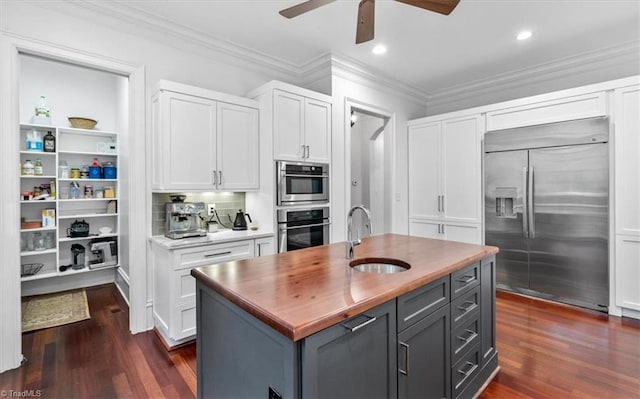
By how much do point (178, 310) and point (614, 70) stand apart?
5391mm

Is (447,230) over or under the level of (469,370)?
over

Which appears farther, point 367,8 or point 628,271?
point 628,271

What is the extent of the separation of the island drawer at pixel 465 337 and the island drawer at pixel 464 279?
200mm

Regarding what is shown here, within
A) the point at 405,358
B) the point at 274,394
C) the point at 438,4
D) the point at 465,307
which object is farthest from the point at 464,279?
the point at 438,4

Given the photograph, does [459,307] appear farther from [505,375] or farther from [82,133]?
[82,133]

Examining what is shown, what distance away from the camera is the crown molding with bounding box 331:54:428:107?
3822 mm

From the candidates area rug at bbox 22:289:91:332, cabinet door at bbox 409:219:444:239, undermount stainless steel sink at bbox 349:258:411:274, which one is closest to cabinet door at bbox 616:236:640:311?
cabinet door at bbox 409:219:444:239

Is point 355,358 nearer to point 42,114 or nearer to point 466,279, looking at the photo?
point 466,279

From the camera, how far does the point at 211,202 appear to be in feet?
11.1

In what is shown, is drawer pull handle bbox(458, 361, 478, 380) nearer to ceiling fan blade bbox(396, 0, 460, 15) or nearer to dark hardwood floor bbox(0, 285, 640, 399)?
dark hardwood floor bbox(0, 285, 640, 399)

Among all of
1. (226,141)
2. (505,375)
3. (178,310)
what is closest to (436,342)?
(505,375)

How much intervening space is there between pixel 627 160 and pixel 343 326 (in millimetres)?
3654

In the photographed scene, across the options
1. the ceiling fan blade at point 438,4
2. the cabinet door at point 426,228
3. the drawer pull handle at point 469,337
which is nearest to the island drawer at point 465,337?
the drawer pull handle at point 469,337

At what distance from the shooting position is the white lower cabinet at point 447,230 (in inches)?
162
